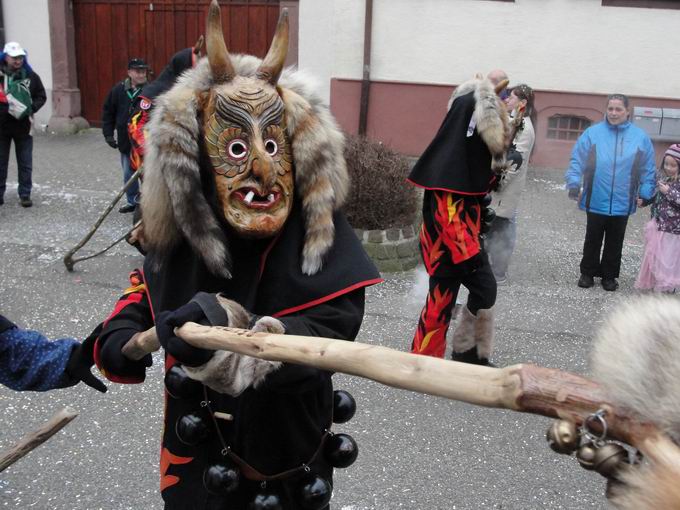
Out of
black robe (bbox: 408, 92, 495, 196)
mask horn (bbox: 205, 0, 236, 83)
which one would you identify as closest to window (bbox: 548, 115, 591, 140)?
black robe (bbox: 408, 92, 495, 196)

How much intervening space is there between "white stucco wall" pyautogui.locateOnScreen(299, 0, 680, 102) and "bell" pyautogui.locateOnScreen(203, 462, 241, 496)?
33.3 feet

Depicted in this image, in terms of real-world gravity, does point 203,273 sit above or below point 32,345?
above

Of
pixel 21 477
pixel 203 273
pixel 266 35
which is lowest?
pixel 21 477

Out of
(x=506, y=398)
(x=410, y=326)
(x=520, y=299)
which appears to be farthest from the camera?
(x=520, y=299)

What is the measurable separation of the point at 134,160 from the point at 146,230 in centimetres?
598

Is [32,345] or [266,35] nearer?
[32,345]

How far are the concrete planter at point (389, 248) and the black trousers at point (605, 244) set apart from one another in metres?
1.67

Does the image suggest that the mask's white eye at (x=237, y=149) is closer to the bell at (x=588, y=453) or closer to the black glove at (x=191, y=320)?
the black glove at (x=191, y=320)

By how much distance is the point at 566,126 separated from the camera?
11711 millimetres

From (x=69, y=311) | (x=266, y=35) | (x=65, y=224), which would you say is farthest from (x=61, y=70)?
(x=69, y=311)

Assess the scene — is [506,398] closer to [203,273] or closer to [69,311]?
[203,273]

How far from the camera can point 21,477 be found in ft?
11.7

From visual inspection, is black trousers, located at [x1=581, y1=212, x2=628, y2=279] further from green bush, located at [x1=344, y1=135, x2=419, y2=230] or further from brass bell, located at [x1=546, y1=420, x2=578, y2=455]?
brass bell, located at [x1=546, y1=420, x2=578, y2=455]

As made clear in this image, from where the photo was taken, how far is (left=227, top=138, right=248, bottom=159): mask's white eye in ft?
6.83
